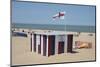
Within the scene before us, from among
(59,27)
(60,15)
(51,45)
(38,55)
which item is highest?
(60,15)

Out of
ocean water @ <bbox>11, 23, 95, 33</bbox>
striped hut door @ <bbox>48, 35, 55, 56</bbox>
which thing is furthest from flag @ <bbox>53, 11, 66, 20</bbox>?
striped hut door @ <bbox>48, 35, 55, 56</bbox>

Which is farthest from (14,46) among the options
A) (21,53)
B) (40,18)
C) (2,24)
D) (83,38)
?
(83,38)

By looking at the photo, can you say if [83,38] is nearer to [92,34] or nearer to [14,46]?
[92,34]

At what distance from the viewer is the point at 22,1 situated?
99.6 inches

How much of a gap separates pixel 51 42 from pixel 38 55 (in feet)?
0.78

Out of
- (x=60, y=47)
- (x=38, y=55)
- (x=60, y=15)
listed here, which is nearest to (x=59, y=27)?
(x=60, y=15)

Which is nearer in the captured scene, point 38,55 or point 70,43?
point 38,55

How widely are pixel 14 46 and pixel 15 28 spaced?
22cm

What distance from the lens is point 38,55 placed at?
2.60 metres

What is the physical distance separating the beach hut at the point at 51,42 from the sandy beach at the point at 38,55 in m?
0.05

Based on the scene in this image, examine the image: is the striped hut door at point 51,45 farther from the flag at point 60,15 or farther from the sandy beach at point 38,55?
the flag at point 60,15

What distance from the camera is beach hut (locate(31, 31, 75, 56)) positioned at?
2.59 metres

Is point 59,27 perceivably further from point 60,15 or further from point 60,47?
point 60,47

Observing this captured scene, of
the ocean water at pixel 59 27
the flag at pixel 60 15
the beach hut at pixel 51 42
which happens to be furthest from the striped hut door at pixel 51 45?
the flag at pixel 60 15
